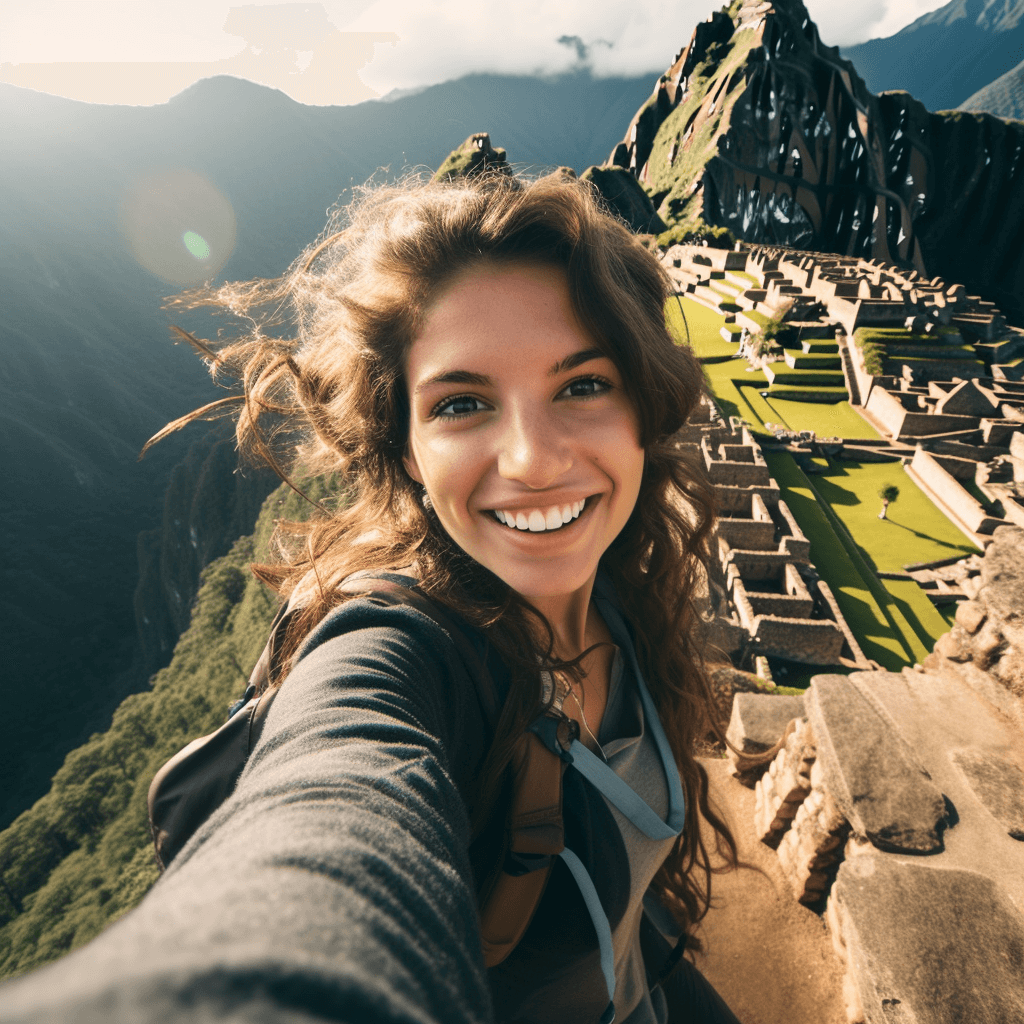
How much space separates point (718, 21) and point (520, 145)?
13980 cm

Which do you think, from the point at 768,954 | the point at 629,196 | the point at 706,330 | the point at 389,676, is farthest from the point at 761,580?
the point at 629,196

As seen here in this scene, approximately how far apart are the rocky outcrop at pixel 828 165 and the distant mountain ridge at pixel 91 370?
47.6 meters

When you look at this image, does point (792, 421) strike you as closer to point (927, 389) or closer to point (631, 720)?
point (927, 389)

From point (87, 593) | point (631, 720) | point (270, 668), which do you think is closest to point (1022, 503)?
point (631, 720)

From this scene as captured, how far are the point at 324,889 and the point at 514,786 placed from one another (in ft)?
3.37

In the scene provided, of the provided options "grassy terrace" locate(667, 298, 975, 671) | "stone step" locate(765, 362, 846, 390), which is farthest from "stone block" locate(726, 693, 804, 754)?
"stone step" locate(765, 362, 846, 390)

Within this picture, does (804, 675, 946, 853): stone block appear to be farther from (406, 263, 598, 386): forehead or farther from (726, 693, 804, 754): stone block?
(406, 263, 598, 386): forehead

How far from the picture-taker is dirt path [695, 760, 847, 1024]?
10.8 ft

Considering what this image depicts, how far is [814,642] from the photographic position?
12086mm

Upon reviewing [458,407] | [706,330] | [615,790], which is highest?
[458,407]

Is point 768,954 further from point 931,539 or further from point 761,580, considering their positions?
point 931,539

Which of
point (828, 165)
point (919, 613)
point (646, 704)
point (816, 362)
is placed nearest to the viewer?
point (646, 704)

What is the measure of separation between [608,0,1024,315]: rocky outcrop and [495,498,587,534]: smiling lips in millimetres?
69606

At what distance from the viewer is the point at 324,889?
0.67 meters
